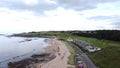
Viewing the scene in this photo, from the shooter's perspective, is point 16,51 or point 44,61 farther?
point 16,51

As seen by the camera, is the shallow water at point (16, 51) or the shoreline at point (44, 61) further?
the shallow water at point (16, 51)

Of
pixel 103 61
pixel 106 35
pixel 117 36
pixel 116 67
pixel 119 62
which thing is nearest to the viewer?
pixel 116 67

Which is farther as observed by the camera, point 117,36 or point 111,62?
point 117,36

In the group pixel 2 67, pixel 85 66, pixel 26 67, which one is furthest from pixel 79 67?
pixel 2 67

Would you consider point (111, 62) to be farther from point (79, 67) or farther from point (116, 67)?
point (79, 67)

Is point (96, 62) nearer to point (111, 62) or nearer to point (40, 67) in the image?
point (111, 62)

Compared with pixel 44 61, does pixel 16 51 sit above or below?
above

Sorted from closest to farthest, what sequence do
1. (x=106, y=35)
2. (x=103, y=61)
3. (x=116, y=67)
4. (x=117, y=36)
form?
1. (x=116, y=67)
2. (x=103, y=61)
3. (x=117, y=36)
4. (x=106, y=35)

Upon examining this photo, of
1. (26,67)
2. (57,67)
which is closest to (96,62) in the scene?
(57,67)

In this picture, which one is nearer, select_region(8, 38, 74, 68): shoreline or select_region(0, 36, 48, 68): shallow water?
select_region(8, 38, 74, 68): shoreline
